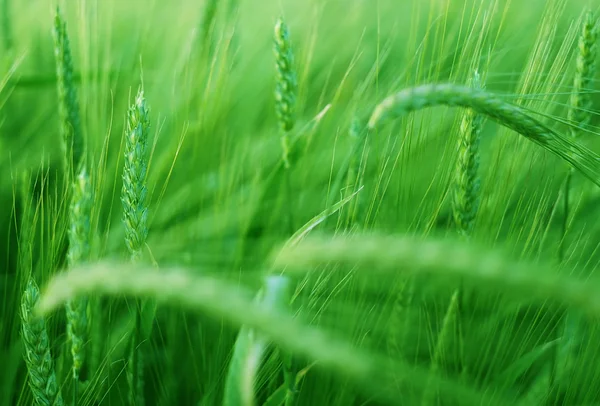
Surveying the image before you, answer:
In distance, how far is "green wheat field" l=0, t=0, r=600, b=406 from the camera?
417mm

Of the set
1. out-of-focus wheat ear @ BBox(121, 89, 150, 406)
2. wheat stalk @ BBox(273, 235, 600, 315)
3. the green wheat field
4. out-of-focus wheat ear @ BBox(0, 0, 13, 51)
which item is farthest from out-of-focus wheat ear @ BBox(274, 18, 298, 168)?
out-of-focus wheat ear @ BBox(0, 0, 13, 51)

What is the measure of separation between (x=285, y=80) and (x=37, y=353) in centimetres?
40

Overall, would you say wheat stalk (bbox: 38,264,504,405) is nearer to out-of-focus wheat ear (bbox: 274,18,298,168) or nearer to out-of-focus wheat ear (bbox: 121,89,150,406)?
out-of-focus wheat ear (bbox: 121,89,150,406)

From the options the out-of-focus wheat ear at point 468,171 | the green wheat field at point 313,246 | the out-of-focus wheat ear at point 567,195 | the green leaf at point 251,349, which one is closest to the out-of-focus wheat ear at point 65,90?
the green wheat field at point 313,246

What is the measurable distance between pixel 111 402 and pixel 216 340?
0.14m

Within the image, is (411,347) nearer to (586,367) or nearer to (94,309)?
(586,367)

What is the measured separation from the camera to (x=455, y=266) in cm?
33

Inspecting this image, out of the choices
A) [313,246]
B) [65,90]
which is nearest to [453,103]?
[313,246]

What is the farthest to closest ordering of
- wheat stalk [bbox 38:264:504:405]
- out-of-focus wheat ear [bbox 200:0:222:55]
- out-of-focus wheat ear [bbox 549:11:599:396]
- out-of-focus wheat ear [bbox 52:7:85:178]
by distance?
1. out-of-focus wheat ear [bbox 200:0:222:55]
2. out-of-focus wheat ear [bbox 52:7:85:178]
3. out-of-focus wheat ear [bbox 549:11:599:396]
4. wheat stalk [bbox 38:264:504:405]

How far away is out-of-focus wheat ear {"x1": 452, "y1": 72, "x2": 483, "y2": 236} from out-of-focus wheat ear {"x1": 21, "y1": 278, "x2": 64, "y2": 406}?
0.42 metres

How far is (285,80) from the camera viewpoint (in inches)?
29.6

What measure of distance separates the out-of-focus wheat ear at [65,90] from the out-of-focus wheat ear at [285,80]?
0.26 m

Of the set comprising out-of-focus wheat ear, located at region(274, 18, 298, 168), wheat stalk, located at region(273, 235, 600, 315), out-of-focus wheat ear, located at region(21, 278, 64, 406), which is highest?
out-of-focus wheat ear, located at region(274, 18, 298, 168)

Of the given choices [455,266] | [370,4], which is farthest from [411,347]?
[370,4]
